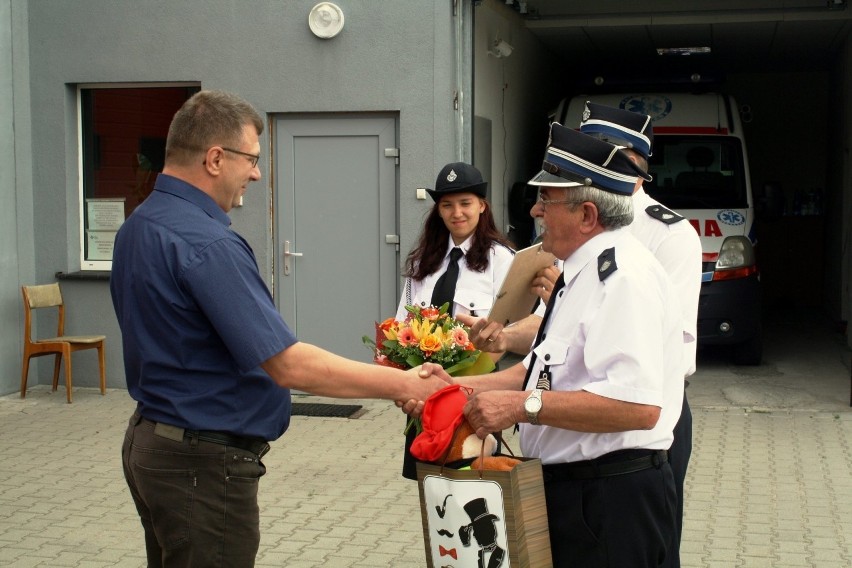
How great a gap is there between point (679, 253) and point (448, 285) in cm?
161

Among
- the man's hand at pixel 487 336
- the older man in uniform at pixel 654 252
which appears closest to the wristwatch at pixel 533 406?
the older man in uniform at pixel 654 252

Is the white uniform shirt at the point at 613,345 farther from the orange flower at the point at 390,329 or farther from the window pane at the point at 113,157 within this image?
the window pane at the point at 113,157

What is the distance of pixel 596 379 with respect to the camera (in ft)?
9.65

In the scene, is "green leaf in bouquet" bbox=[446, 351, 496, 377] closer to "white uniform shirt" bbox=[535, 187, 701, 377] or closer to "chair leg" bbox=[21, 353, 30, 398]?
"white uniform shirt" bbox=[535, 187, 701, 377]

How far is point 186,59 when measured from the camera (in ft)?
34.6

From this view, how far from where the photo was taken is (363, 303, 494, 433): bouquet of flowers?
385 centimetres

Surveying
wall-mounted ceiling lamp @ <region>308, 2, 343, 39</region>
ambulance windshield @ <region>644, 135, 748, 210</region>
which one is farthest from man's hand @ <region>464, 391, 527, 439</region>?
ambulance windshield @ <region>644, 135, 748, 210</region>

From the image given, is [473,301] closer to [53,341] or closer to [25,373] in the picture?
[53,341]

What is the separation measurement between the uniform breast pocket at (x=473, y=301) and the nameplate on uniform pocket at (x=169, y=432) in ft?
7.51

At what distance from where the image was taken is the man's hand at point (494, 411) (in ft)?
9.91

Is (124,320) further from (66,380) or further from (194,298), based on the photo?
(66,380)

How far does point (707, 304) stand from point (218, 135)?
8.72 meters

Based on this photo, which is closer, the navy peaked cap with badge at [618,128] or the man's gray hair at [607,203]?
the man's gray hair at [607,203]

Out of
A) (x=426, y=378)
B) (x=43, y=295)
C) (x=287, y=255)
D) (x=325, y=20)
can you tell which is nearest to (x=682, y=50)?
(x=325, y=20)
